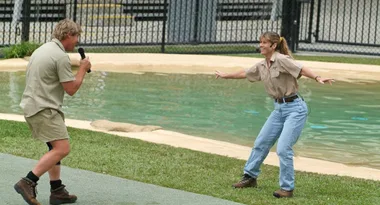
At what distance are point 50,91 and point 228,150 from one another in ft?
12.3

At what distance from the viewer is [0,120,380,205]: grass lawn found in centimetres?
873

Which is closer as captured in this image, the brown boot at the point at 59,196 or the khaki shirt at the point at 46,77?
the khaki shirt at the point at 46,77

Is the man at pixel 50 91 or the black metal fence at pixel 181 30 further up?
the man at pixel 50 91

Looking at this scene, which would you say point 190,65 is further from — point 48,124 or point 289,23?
point 48,124

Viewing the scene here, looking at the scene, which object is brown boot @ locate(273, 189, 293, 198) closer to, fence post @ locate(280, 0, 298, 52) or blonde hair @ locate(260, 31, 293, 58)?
blonde hair @ locate(260, 31, 293, 58)

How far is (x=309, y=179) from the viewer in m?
9.51

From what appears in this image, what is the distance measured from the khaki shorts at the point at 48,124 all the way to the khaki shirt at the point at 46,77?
0.04 metres

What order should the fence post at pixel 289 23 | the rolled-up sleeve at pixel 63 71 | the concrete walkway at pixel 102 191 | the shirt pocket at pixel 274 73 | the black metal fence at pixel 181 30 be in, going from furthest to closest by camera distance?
the fence post at pixel 289 23
the black metal fence at pixel 181 30
the shirt pocket at pixel 274 73
the concrete walkway at pixel 102 191
the rolled-up sleeve at pixel 63 71

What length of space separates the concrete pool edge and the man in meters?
3.18

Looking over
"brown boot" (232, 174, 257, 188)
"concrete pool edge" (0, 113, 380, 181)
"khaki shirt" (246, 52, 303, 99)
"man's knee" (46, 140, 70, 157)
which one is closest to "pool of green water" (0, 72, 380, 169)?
"concrete pool edge" (0, 113, 380, 181)

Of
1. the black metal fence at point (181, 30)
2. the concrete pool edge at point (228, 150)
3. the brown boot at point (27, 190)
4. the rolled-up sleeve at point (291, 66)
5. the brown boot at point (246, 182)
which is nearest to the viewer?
the brown boot at point (27, 190)

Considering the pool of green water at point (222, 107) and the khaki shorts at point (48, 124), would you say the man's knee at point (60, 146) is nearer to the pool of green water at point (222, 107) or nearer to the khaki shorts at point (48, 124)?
the khaki shorts at point (48, 124)

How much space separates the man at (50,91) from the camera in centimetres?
762

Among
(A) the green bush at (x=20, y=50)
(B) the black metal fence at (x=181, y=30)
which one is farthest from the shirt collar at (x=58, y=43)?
(B) the black metal fence at (x=181, y=30)
